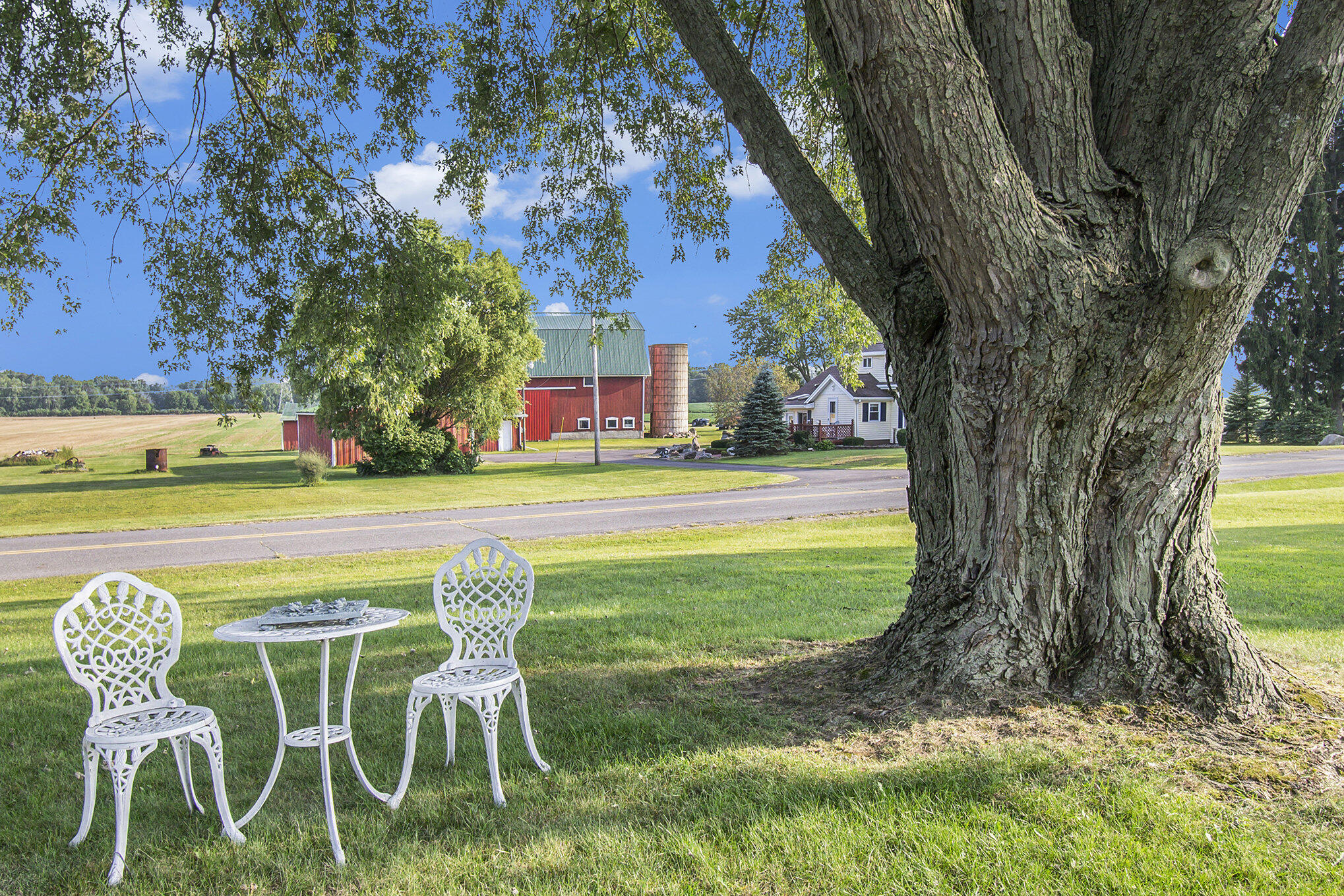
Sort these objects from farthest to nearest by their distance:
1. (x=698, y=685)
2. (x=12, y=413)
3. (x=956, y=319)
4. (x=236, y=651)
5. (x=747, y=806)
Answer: (x=12, y=413), (x=236, y=651), (x=698, y=685), (x=956, y=319), (x=747, y=806)

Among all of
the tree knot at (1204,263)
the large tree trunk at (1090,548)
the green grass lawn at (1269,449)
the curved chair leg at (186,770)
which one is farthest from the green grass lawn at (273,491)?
the green grass lawn at (1269,449)

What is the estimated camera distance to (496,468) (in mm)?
32156

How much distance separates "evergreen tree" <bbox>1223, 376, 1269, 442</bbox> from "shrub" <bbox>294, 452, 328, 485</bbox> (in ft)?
167

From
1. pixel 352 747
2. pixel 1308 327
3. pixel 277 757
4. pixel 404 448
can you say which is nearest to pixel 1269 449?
pixel 1308 327

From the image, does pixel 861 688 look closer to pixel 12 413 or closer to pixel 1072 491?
pixel 1072 491

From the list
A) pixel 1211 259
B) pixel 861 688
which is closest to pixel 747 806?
pixel 861 688

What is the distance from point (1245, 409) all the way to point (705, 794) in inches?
2258

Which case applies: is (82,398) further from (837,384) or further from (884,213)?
(884,213)

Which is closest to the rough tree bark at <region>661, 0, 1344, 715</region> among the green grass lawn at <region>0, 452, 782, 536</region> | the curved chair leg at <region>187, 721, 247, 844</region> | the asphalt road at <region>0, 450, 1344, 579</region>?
the curved chair leg at <region>187, 721, 247, 844</region>

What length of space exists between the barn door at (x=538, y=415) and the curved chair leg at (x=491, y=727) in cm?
5014

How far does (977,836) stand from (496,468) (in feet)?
99.2

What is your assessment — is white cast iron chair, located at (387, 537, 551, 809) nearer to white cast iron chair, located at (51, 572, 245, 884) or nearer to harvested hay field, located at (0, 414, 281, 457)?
white cast iron chair, located at (51, 572, 245, 884)

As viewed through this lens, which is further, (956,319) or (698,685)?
(698,685)

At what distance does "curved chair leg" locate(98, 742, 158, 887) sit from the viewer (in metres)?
3.27
